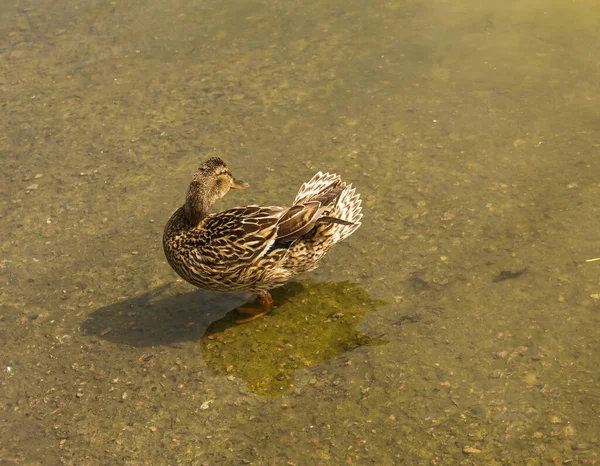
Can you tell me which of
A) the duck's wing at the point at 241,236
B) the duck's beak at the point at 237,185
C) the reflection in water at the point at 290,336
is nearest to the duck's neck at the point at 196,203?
the duck's wing at the point at 241,236

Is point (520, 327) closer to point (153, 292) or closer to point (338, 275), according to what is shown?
point (338, 275)

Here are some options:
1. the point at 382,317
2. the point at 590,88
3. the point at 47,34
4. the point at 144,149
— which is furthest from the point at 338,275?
the point at 47,34

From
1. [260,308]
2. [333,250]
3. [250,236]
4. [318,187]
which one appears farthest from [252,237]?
[333,250]

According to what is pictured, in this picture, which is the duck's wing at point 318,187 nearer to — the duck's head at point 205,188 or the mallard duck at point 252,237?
the mallard duck at point 252,237

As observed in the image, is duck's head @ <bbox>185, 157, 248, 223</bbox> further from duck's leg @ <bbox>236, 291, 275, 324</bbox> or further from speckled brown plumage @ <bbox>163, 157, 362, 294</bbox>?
duck's leg @ <bbox>236, 291, 275, 324</bbox>

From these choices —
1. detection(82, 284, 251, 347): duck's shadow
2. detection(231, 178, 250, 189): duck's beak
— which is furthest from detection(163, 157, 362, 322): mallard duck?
detection(82, 284, 251, 347): duck's shadow

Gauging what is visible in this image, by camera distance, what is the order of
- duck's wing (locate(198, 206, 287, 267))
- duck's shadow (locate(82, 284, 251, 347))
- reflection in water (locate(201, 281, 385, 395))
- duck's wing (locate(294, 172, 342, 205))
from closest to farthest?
reflection in water (locate(201, 281, 385, 395))
duck's wing (locate(198, 206, 287, 267))
duck's shadow (locate(82, 284, 251, 347))
duck's wing (locate(294, 172, 342, 205))

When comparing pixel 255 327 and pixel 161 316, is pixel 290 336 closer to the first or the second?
pixel 255 327
